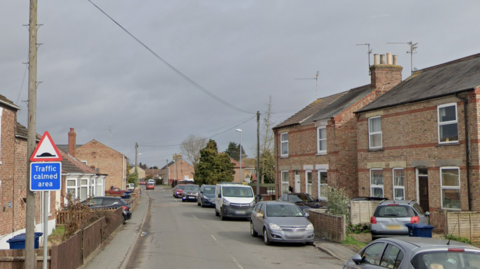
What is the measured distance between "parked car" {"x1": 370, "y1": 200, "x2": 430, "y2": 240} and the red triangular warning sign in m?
10.9

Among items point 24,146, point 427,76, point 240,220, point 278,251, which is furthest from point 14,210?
point 427,76

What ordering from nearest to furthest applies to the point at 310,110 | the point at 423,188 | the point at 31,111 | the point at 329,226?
the point at 31,111, the point at 329,226, the point at 423,188, the point at 310,110

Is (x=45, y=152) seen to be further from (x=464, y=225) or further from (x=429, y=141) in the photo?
(x=429, y=141)

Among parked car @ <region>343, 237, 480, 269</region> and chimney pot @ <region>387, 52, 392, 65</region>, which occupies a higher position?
chimney pot @ <region>387, 52, 392, 65</region>

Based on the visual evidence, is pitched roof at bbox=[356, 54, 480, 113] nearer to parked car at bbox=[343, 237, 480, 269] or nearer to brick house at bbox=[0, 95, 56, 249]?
parked car at bbox=[343, 237, 480, 269]

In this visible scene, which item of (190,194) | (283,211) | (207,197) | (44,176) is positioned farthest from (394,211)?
(190,194)

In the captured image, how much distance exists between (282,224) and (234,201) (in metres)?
10.2

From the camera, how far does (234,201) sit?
25.5m

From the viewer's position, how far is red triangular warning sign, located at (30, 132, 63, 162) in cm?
862

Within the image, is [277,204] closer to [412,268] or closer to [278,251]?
[278,251]

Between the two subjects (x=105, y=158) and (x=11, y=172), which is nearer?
(x=11, y=172)

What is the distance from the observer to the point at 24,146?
17609mm

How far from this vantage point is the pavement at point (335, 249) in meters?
13.7

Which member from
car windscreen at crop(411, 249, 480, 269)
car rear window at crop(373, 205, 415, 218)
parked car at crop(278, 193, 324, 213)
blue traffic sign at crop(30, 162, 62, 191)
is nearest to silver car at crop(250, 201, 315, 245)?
car rear window at crop(373, 205, 415, 218)
